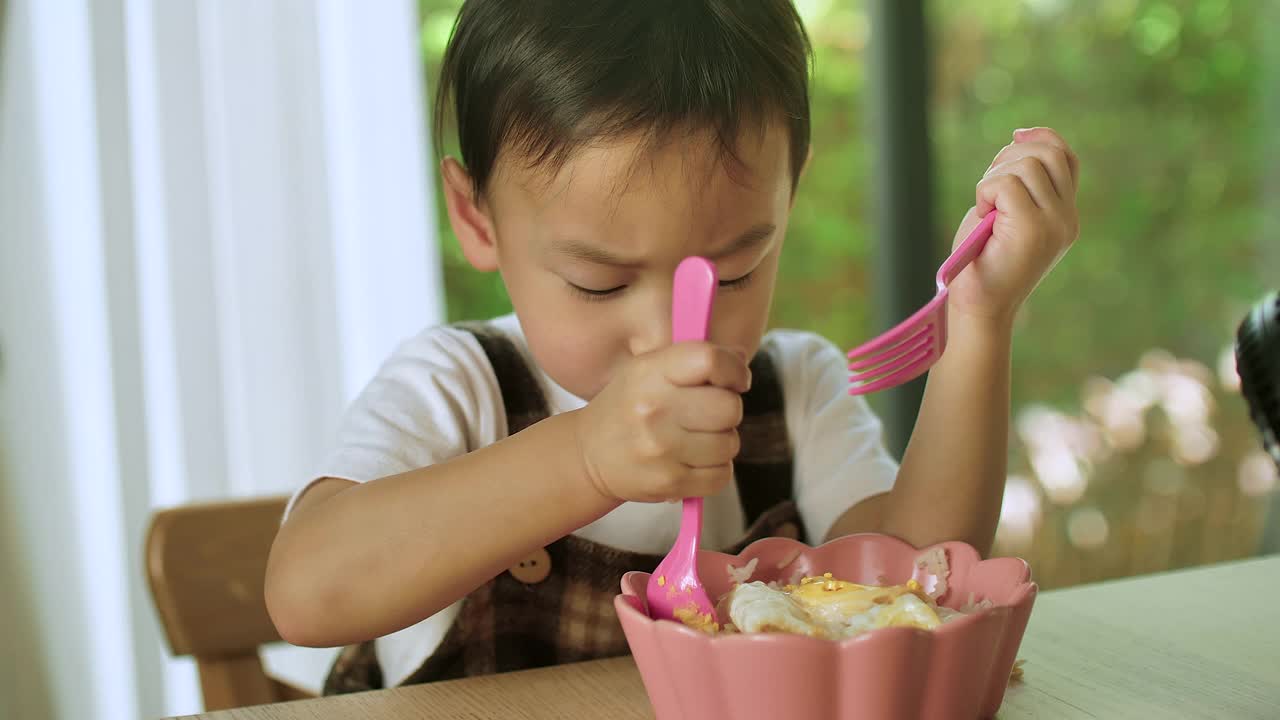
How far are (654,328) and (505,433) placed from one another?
0.92ft

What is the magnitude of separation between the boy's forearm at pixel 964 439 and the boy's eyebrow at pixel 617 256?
0.61 ft

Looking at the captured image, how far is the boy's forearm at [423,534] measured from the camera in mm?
692

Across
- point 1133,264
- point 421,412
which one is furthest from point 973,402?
point 1133,264

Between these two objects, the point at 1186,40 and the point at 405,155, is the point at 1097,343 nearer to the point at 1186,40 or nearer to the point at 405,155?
the point at 1186,40

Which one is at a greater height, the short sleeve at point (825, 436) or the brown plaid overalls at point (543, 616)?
the short sleeve at point (825, 436)

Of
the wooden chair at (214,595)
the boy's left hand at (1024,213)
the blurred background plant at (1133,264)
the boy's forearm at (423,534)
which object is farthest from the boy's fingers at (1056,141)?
the blurred background plant at (1133,264)

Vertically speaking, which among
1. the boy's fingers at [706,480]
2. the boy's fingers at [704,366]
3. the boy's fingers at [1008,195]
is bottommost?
the boy's fingers at [706,480]

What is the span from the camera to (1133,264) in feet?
9.61

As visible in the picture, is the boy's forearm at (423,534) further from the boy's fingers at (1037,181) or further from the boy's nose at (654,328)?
the boy's fingers at (1037,181)

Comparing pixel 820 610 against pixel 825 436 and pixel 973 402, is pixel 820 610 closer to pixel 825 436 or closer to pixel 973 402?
pixel 973 402

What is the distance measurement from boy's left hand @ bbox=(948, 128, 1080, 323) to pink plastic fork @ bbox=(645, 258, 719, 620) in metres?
0.29

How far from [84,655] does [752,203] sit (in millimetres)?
1727

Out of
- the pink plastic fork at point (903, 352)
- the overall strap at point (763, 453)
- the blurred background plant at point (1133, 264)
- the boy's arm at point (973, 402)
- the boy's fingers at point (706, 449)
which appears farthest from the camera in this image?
the blurred background plant at point (1133, 264)

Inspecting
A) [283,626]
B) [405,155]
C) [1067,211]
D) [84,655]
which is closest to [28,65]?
[405,155]
